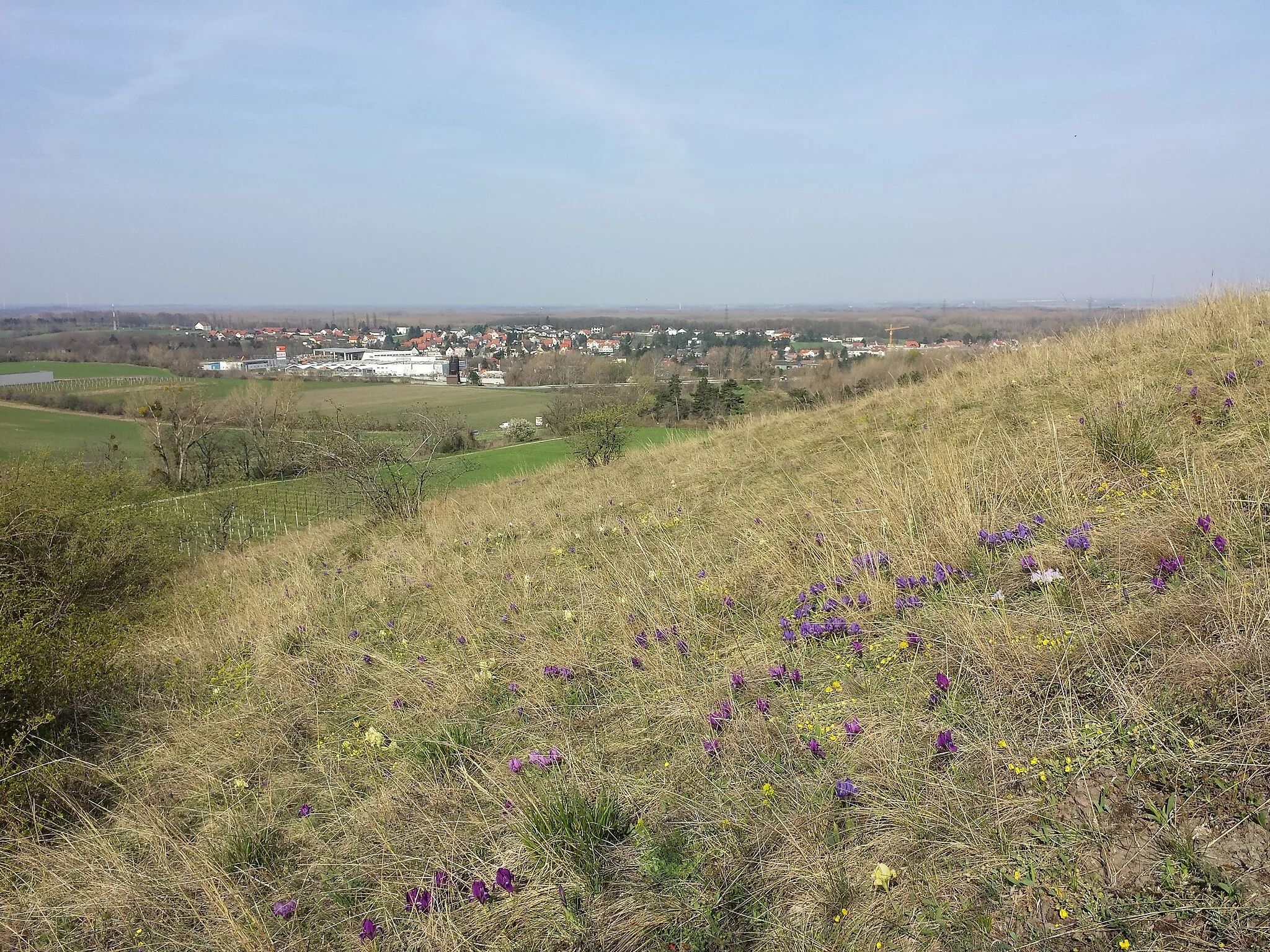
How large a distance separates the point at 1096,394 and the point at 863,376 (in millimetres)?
12828

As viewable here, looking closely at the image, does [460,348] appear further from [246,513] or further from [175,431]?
[246,513]

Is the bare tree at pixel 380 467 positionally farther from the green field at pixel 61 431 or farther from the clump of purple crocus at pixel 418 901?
the green field at pixel 61 431

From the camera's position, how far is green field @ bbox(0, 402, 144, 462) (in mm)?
45500

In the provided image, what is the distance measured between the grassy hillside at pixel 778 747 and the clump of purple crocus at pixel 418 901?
0.02m

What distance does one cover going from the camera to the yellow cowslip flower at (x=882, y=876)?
75.9 inches

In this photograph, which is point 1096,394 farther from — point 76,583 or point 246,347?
point 246,347

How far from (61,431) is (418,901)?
6400cm

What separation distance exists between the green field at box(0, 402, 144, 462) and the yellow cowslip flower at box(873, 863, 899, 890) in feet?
164

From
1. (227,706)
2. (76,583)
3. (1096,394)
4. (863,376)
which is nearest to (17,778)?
(227,706)

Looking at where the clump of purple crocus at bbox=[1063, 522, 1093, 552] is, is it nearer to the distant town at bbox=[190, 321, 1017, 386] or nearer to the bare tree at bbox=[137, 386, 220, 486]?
the bare tree at bbox=[137, 386, 220, 486]

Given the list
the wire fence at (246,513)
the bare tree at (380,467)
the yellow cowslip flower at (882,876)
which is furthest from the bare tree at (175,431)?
the yellow cowslip flower at (882,876)

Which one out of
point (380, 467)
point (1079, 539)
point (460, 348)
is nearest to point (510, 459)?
point (380, 467)

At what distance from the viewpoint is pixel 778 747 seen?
2707mm

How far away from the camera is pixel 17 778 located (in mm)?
3838
